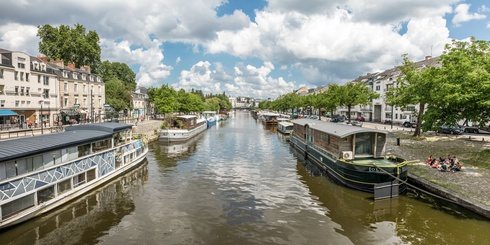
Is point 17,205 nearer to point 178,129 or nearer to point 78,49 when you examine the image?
point 178,129

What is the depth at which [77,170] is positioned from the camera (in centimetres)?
1856

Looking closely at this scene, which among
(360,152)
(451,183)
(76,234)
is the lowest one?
(76,234)

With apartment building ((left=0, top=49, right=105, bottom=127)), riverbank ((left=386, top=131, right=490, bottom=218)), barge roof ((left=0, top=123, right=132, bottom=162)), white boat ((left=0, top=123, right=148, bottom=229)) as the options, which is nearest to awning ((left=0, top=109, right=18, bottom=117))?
apartment building ((left=0, top=49, right=105, bottom=127))

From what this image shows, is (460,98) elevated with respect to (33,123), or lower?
elevated

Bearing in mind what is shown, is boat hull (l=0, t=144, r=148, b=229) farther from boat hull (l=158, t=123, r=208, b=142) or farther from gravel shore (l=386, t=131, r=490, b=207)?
gravel shore (l=386, t=131, r=490, b=207)

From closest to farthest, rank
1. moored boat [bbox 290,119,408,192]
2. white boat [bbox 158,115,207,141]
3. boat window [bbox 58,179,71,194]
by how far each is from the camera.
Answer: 1. boat window [bbox 58,179,71,194]
2. moored boat [bbox 290,119,408,192]
3. white boat [bbox 158,115,207,141]

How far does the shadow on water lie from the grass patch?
27.0 meters

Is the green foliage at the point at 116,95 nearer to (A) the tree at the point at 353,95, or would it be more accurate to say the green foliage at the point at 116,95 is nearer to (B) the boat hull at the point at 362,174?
(A) the tree at the point at 353,95

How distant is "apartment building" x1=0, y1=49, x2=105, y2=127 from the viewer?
45.6 metres

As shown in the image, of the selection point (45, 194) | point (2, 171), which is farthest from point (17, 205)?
point (45, 194)

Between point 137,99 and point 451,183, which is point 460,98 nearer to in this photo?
point 451,183

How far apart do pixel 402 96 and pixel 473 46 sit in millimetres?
12411

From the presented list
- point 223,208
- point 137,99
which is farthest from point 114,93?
point 223,208

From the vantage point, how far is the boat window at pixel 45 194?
15.6m
